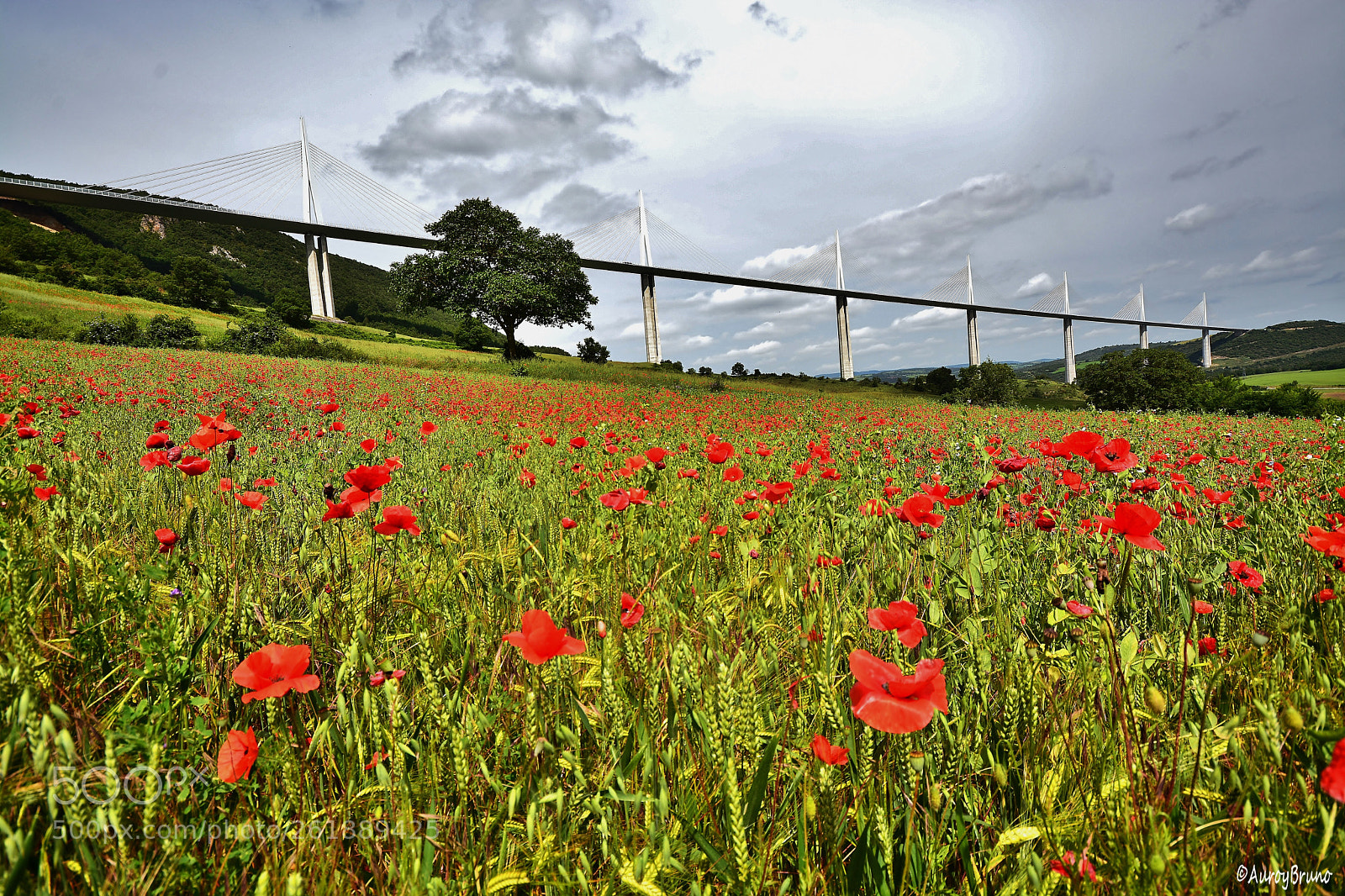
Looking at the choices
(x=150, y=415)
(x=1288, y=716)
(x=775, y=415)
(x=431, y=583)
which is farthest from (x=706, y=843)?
(x=775, y=415)

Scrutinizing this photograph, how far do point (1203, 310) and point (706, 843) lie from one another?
Result: 399 ft

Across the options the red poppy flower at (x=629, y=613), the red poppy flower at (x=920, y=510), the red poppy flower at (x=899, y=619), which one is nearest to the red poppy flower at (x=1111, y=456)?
the red poppy flower at (x=920, y=510)

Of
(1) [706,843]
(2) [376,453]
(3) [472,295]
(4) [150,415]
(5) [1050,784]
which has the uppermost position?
(3) [472,295]

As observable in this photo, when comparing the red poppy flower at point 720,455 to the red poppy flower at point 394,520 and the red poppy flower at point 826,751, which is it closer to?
the red poppy flower at point 394,520

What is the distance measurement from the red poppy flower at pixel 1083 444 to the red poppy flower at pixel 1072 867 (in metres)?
0.96

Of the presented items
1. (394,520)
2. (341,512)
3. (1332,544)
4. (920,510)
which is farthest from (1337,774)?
(341,512)

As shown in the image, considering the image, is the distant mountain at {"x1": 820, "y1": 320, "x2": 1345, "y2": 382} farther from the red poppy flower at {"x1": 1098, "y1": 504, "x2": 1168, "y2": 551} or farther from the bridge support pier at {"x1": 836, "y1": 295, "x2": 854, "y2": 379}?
the red poppy flower at {"x1": 1098, "y1": 504, "x2": 1168, "y2": 551}

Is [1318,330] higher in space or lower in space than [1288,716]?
higher

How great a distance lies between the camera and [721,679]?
966mm

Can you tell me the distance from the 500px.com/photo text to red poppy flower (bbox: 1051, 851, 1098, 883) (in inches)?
41.1

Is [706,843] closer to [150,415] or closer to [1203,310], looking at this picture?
[150,415]

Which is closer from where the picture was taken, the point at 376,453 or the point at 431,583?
the point at 431,583
